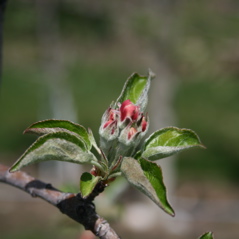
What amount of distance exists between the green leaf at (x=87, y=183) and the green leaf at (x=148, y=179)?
62mm

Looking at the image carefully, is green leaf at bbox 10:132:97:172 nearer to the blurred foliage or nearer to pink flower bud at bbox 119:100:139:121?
pink flower bud at bbox 119:100:139:121

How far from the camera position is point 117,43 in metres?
12.9

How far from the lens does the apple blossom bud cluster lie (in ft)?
2.52

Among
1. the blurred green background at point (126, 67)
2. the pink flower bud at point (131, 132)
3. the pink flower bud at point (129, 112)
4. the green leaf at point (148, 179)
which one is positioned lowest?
the blurred green background at point (126, 67)

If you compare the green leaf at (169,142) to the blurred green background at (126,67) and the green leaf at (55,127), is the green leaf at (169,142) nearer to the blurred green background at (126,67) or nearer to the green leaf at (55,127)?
the green leaf at (55,127)

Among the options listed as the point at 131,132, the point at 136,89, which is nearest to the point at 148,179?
the point at 131,132

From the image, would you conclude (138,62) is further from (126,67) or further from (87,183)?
(87,183)

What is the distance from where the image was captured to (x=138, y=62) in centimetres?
1238

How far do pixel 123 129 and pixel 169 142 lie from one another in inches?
3.2

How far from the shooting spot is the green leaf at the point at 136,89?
87 cm

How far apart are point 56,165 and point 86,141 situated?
621cm

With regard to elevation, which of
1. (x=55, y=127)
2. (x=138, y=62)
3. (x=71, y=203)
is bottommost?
(x=138, y=62)

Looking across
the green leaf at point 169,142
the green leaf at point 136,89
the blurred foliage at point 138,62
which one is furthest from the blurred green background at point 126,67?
the green leaf at point 169,142

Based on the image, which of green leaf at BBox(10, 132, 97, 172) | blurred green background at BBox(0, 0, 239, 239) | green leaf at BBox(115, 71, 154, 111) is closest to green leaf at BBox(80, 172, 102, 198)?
green leaf at BBox(10, 132, 97, 172)
